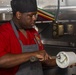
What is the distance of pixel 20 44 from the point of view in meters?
1.28

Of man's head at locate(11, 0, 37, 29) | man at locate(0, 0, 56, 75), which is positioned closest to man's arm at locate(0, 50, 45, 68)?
man at locate(0, 0, 56, 75)

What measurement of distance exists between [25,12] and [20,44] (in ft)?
0.64

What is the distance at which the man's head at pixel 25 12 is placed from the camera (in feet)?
4.16

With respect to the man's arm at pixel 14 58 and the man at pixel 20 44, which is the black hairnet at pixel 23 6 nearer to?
the man at pixel 20 44

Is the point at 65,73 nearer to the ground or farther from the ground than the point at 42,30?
nearer to the ground

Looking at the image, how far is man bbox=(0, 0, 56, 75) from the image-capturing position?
1151 millimetres

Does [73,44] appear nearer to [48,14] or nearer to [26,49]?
[48,14]

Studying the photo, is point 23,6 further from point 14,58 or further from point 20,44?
point 14,58

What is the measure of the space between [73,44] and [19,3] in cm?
96

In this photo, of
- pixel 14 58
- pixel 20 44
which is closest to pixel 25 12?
pixel 20 44

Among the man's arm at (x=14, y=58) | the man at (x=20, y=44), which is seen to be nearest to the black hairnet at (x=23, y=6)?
the man at (x=20, y=44)

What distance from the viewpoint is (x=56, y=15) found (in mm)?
2209

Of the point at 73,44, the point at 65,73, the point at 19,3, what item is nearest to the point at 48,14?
the point at 73,44

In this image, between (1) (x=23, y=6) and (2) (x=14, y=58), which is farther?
(1) (x=23, y=6)
